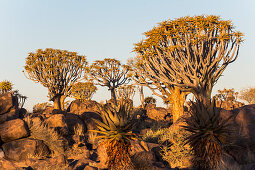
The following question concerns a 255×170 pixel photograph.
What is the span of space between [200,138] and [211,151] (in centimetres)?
47

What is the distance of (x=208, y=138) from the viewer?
7.15 m

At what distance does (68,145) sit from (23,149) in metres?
2.32

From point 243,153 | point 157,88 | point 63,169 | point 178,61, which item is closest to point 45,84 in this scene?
point 157,88

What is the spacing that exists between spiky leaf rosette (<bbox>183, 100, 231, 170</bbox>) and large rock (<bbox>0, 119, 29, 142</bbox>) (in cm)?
831

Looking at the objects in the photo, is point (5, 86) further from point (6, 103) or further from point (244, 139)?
point (244, 139)

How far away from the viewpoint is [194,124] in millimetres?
7574

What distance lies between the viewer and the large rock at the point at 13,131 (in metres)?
11.9

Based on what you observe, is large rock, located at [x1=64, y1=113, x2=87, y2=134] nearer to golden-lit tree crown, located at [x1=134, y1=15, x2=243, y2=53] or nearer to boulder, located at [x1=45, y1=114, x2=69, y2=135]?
boulder, located at [x1=45, y1=114, x2=69, y2=135]

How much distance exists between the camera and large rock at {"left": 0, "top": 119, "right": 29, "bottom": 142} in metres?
11.9

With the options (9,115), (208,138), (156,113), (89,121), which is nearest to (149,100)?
(156,113)

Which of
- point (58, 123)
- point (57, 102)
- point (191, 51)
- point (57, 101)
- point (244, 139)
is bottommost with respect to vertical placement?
point (244, 139)

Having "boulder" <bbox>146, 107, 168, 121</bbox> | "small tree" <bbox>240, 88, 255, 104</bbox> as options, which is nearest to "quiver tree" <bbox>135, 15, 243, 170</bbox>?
"boulder" <bbox>146, 107, 168, 121</bbox>

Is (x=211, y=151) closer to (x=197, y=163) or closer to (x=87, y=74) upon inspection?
(x=197, y=163)

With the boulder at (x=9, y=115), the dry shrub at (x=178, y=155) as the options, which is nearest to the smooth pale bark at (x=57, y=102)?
the boulder at (x=9, y=115)
